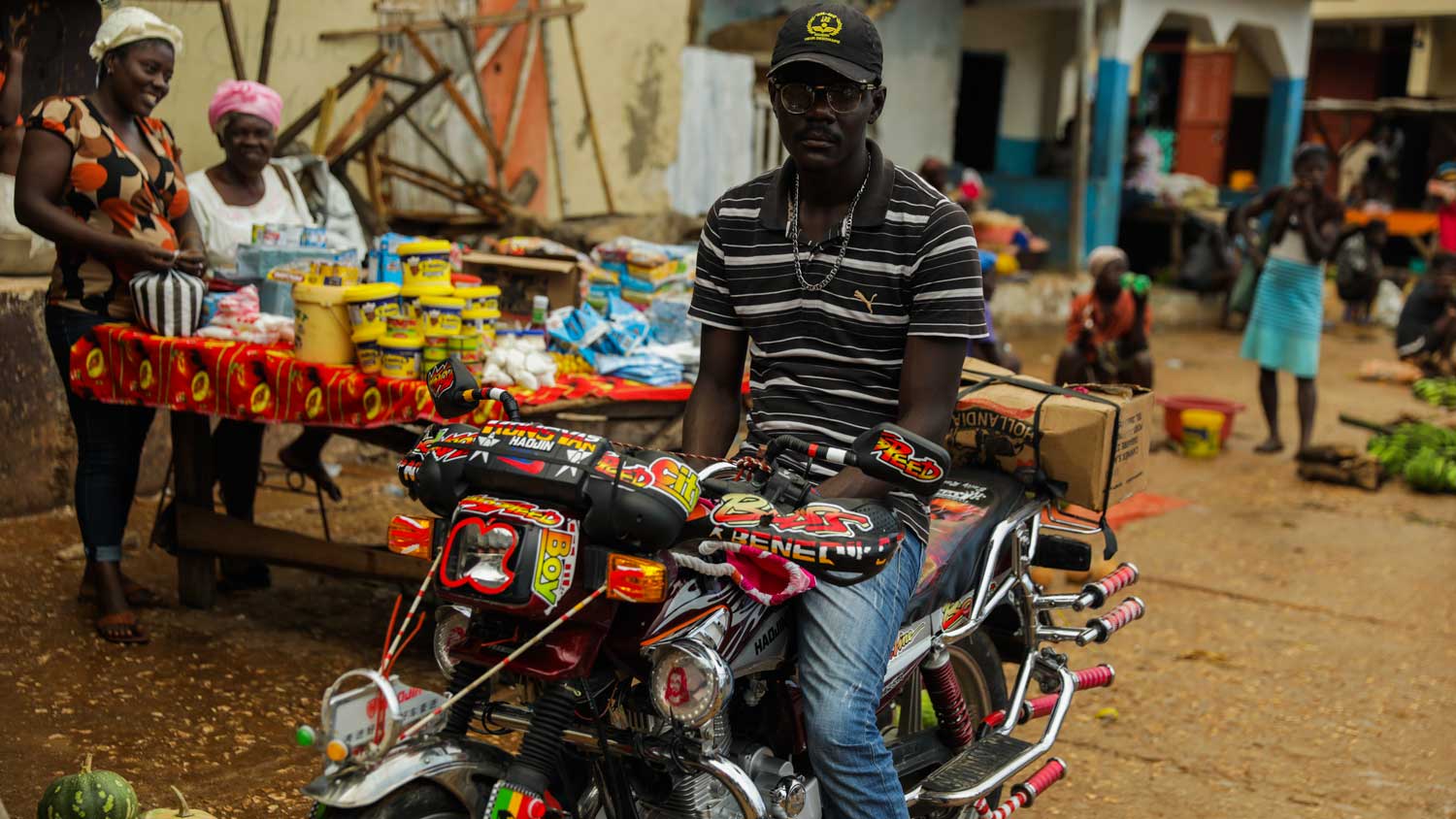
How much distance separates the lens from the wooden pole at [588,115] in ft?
31.5

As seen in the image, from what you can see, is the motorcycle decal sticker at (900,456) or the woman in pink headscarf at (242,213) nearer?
the motorcycle decal sticker at (900,456)

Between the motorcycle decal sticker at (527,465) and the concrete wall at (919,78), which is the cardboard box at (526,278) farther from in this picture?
the concrete wall at (919,78)

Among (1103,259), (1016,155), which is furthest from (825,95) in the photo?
(1016,155)

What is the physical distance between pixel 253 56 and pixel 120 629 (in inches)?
165

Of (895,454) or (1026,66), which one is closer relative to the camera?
(895,454)

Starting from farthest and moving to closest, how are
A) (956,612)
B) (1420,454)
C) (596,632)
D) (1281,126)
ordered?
(1281,126) → (1420,454) → (956,612) → (596,632)

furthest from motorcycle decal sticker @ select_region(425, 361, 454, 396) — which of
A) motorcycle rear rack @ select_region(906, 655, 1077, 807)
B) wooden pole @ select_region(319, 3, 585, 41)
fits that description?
wooden pole @ select_region(319, 3, 585, 41)

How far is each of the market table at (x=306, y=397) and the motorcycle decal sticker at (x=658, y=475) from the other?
201 centimetres

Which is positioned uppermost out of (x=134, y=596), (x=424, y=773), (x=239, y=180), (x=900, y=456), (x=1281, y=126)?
(x=1281, y=126)

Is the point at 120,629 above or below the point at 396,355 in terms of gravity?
below

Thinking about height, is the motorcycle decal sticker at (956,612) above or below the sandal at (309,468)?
above

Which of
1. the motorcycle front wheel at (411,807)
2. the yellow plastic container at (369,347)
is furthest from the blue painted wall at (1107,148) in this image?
the motorcycle front wheel at (411,807)

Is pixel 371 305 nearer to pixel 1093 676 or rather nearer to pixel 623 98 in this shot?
pixel 1093 676

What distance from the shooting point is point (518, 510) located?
2.36m
